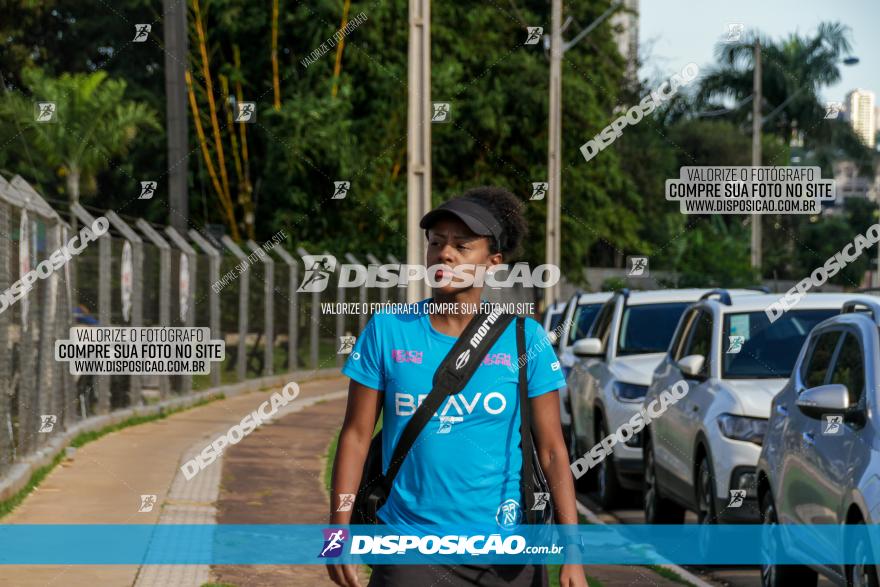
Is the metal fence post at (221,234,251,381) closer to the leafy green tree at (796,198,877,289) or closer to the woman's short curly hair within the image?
the woman's short curly hair

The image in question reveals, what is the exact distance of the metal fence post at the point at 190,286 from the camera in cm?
2120

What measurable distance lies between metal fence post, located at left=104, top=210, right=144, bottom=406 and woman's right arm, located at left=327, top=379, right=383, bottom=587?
13.8 m

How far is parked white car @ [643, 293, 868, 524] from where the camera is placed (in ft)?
33.3

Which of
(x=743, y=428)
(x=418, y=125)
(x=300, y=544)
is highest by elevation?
(x=418, y=125)

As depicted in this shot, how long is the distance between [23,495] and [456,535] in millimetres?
7889

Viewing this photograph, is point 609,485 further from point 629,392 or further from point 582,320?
point 582,320

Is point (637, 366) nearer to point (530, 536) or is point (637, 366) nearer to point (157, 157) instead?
point (530, 536)

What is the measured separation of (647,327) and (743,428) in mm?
5191

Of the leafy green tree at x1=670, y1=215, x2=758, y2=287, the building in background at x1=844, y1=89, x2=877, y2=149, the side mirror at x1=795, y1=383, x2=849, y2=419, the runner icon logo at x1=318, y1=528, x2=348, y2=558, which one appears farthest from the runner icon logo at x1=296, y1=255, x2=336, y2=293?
the building in background at x1=844, y1=89, x2=877, y2=149

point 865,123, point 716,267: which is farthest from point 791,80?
point 716,267

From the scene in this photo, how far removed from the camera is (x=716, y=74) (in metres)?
64.9

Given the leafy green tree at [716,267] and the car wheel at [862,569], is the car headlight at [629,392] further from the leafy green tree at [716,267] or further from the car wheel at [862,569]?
the leafy green tree at [716,267]

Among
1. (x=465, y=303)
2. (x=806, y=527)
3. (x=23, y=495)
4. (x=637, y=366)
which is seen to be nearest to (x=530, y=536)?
(x=465, y=303)

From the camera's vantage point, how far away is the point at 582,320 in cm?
1903
